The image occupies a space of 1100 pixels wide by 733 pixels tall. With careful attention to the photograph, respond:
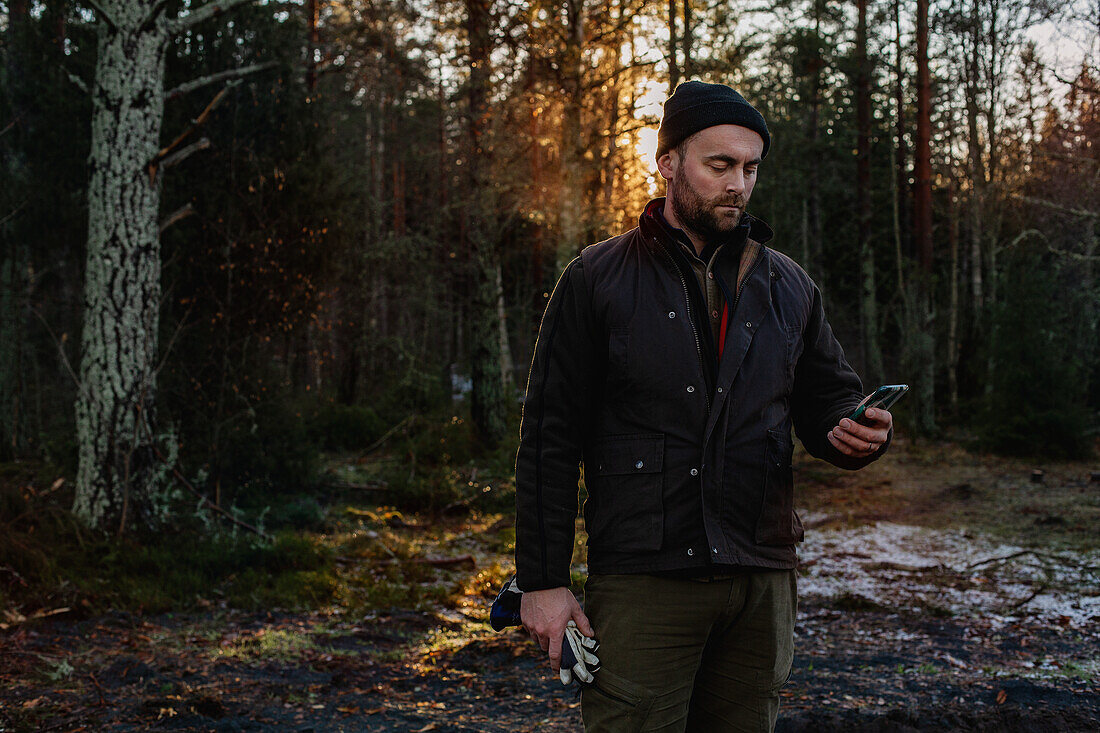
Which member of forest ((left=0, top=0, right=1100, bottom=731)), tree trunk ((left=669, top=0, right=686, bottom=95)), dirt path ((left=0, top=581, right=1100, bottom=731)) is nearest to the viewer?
dirt path ((left=0, top=581, right=1100, bottom=731))

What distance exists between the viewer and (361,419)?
15.2m

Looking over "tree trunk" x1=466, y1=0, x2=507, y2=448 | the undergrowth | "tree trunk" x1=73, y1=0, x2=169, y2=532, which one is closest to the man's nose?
the undergrowth

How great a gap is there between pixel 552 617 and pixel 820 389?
1.06m

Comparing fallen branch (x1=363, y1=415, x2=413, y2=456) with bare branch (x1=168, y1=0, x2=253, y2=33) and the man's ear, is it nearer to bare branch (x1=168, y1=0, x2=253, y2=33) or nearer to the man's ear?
bare branch (x1=168, y1=0, x2=253, y2=33)

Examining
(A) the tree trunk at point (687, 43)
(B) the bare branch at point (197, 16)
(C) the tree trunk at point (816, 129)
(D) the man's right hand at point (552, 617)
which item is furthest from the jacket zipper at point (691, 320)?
(C) the tree trunk at point (816, 129)

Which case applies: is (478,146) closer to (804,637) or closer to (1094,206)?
(804,637)

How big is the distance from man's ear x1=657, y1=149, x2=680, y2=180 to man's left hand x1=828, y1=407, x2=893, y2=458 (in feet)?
2.84

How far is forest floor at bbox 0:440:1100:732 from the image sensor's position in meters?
4.31

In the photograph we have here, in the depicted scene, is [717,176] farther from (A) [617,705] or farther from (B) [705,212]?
(A) [617,705]

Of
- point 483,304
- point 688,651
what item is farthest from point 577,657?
point 483,304

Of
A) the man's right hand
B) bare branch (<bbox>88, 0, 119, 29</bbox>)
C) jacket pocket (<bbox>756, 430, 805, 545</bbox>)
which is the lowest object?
the man's right hand

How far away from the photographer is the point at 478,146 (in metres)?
14.1

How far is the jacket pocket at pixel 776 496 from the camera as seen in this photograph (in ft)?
7.36

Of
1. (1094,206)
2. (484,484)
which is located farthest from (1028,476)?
(484,484)
